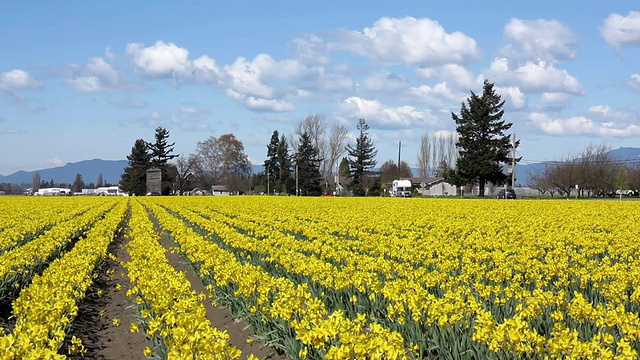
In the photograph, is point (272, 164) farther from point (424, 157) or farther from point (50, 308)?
point (50, 308)

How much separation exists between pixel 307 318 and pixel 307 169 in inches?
3381

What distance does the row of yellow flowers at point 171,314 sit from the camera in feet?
14.5

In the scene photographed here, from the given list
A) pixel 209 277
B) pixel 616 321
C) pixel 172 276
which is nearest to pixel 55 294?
pixel 172 276

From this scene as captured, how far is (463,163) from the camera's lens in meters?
65.1

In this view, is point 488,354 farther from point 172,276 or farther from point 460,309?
point 172,276

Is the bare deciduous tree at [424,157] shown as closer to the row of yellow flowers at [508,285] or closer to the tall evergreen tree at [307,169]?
the tall evergreen tree at [307,169]

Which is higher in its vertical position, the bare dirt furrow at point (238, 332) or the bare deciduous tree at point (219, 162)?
the bare deciduous tree at point (219, 162)

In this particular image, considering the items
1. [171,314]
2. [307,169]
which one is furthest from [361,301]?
[307,169]

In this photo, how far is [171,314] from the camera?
229 inches

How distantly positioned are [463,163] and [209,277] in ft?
189

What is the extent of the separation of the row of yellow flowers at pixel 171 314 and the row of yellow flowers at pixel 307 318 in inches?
25.8

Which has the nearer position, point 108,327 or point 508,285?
point 508,285

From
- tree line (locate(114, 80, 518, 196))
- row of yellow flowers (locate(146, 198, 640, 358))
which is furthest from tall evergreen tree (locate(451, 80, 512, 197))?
row of yellow flowers (locate(146, 198, 640, 358))

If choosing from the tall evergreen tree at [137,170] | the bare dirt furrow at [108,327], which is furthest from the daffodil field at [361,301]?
the tall evergreen tree at [137,170]
